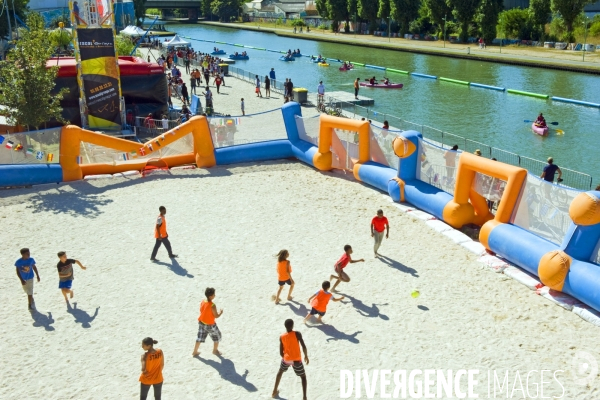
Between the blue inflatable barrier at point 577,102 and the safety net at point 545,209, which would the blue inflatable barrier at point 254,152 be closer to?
→ the safety net at point 545,209

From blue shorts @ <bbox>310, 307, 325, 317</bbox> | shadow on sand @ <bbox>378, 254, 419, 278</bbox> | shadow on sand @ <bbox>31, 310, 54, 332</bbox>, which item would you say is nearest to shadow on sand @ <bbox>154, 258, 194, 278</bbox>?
shadow on sand @ <bbox>31, 310, 54, 332</bbox>

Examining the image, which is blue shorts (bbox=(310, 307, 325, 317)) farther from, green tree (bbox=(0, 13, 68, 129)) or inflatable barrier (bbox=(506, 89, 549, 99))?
inflatable barrier (bbox=(506, 89, 549, 99))

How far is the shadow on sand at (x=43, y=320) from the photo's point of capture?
1043 centimetres

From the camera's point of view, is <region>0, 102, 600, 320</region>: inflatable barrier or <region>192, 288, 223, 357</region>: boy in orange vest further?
<region>0, 102, 600, 320</region>: inflatable barrier

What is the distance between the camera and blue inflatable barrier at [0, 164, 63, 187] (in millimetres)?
17375

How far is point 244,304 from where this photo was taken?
11.2 meters

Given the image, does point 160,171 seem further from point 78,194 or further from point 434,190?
point 434,190

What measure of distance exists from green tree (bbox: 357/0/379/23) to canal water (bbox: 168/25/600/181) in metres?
21.5

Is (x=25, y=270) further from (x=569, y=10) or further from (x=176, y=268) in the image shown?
(x=569, y=10)

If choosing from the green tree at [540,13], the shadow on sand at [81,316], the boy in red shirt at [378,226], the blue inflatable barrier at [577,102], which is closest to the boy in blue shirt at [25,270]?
the shadow on sand at [81,316]

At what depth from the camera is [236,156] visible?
19906mm

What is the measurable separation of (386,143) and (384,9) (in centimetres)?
7042

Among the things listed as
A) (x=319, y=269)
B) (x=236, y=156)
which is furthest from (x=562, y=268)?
(x=236, y=156)

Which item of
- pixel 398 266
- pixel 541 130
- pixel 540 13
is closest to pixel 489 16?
pixel 540 13
